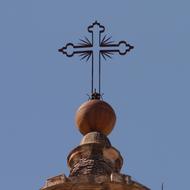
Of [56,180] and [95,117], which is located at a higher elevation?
[95,117]

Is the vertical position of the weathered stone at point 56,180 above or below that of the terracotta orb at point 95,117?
below

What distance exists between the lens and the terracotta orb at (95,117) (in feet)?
60.2

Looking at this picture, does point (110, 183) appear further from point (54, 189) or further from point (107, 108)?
point (107, 108)

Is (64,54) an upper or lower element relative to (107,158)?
upper

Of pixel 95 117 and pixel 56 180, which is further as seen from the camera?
pixel 95 117

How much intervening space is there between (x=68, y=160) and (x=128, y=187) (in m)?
2.27

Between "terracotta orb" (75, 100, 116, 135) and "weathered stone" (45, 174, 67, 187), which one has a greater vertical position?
"terracotta orb" (75, 100, 116, 135)

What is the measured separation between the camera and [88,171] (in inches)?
687

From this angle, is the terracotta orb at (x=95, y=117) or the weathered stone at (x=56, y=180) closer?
the weathered stone at (x=56, y=180)

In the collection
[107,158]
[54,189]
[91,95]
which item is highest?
[91,95]

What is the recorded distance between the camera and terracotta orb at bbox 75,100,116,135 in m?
18.4

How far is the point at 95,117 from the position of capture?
722 inches

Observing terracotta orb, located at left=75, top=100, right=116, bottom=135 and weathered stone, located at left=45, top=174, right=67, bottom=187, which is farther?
terracotta orb, located at left=75, top=100, right=116, bottom=135

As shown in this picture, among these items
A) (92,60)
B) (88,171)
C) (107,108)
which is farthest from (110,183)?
(92,60)
